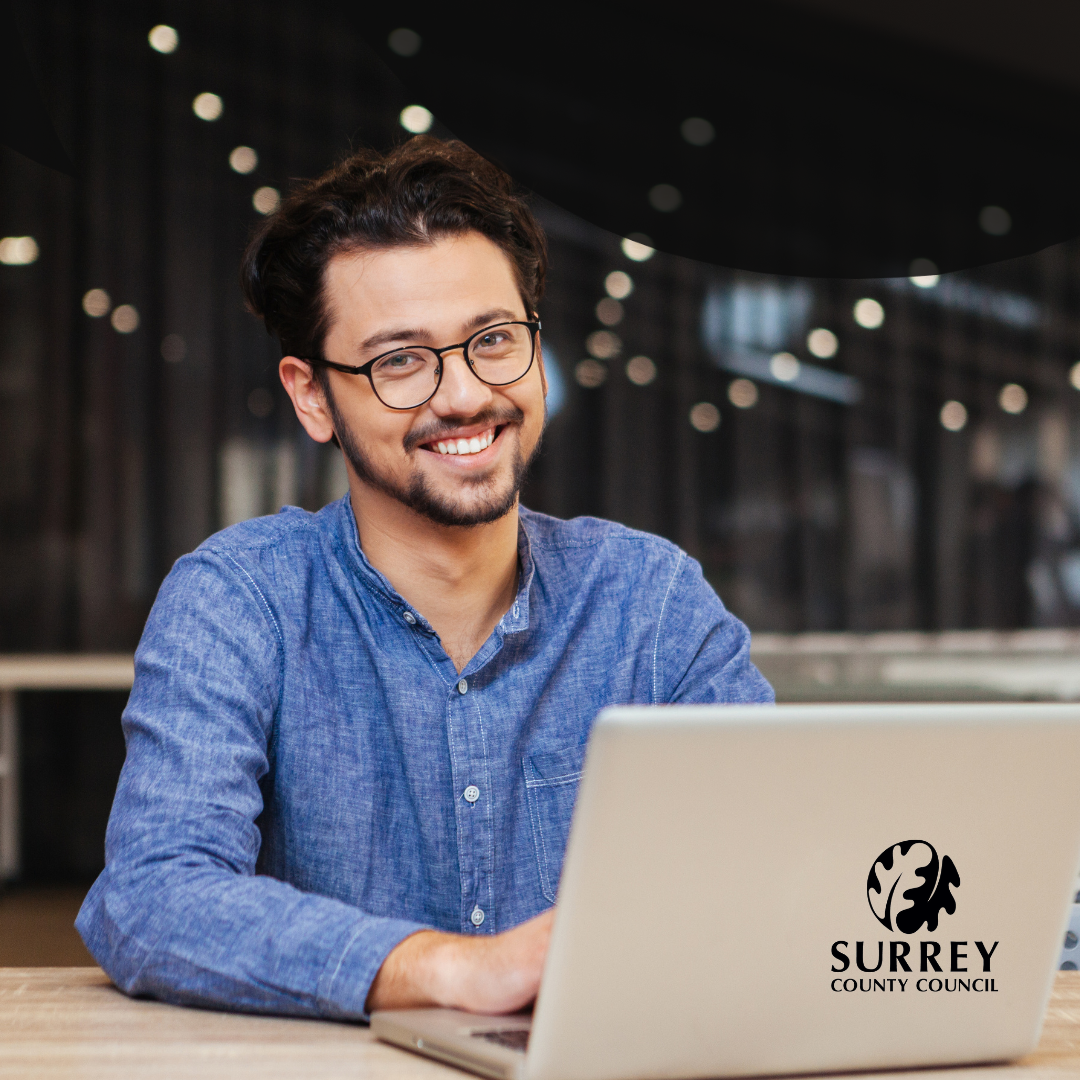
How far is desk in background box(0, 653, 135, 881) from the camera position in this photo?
3.45 m

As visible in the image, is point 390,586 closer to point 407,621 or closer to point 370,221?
point 407,621

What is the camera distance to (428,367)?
124 cm

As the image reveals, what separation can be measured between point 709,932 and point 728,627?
72 cm

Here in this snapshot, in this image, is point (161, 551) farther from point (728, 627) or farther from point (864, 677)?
point (728, 627)

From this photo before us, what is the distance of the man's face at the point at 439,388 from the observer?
4.03 ft

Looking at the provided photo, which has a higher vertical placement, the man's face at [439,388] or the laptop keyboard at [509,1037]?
the man's face at [439,388]

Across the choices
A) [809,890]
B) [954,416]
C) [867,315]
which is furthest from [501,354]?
[954,416]

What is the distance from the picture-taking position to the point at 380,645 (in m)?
1.21

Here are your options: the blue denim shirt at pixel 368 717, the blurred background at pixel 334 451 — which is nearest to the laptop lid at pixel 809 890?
the blue denim shirt at pixel 368 717

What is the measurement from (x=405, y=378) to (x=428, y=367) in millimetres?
27

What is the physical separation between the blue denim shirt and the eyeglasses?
0.15 metres

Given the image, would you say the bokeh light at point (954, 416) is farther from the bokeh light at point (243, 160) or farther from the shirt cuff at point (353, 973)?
the shirt cuff at point (353, 973)

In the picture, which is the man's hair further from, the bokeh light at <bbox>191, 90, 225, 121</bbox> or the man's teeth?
the bokeh light at <bbox>191, 90, 225, 121</bbox>

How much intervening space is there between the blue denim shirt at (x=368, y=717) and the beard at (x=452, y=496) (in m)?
0.06
